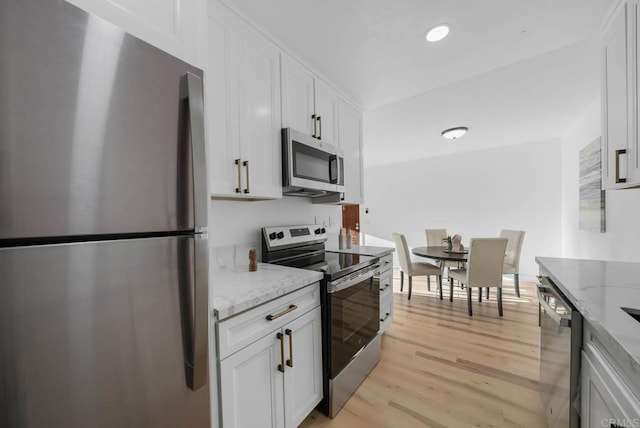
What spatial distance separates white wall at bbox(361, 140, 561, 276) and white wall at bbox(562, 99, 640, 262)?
23 cm

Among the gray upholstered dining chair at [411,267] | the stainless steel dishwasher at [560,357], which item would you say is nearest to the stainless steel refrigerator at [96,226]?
the stainless steel dishwasher at [560,357]

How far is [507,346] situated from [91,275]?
310 cm

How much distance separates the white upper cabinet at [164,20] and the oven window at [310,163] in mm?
938

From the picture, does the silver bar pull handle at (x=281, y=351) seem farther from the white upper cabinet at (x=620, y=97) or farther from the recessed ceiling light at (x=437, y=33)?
the recessed ceiling light at (x=437, y=33)

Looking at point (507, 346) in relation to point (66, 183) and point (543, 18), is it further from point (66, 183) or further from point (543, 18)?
point (66, 183)

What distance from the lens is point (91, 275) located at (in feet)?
1.91

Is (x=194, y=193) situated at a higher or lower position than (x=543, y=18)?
lower

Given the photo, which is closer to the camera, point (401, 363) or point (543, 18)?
point (543, 18)

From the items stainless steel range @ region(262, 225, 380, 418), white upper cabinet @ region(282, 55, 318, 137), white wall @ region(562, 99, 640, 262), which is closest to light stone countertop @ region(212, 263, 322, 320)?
stainless steel range @ region(262, 225, 380, 418)

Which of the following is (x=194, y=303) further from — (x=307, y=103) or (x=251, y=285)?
(x=307, y=103)

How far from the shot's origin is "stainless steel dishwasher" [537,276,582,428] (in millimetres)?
1019

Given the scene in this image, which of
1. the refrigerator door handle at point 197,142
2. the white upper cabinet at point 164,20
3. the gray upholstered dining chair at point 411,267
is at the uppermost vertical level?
the white upper cabinet at point 164,20

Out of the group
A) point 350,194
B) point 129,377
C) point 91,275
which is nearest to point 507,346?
point 350,194

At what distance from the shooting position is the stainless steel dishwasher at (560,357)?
1.02 meters
